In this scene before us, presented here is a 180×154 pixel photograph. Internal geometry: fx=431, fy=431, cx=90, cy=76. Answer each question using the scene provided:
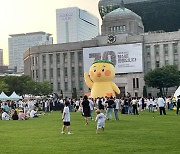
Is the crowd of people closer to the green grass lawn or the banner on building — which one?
the green grass lawn

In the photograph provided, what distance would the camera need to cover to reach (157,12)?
116500mm

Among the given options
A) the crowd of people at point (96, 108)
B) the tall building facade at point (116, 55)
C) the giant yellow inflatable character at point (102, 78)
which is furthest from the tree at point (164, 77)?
the crowd of people at point (96, 108)

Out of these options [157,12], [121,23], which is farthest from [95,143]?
[157,12]

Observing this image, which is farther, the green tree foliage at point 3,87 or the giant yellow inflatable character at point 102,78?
the green tree foliage at point 3,87

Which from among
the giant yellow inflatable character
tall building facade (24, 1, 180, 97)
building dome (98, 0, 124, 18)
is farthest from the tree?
building dome (98, 0, 124, 18)

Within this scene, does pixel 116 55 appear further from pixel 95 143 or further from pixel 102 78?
pixel 95 143

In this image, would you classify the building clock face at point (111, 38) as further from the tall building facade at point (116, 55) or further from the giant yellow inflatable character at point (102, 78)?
the giant yellow inflatable character at point (102, 78)

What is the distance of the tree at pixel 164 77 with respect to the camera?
79.2 metres

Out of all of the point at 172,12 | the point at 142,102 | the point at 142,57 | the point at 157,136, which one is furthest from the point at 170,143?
the point at 172,12

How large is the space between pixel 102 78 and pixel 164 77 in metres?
29.4

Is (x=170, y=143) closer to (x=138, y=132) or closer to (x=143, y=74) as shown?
(x=138, y=132)

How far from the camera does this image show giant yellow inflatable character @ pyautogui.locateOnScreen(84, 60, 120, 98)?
52.1m

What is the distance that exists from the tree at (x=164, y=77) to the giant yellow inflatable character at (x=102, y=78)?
88.6 ft

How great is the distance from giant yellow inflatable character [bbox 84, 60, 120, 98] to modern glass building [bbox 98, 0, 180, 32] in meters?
65.9
